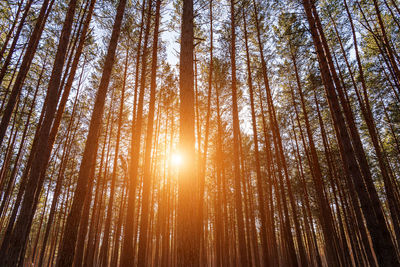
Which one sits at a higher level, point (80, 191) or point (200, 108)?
point (200, 108)

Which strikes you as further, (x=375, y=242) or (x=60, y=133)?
(x=60, y=133)

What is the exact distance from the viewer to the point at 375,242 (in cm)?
491

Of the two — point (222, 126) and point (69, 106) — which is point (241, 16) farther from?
point (69, 106)

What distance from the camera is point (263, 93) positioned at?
12844mm

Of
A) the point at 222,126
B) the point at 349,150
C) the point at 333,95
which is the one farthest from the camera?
the point at 222,126

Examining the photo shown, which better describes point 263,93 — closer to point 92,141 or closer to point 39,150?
point 92,141

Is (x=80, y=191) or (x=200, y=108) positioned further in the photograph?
(x=200, y=108)

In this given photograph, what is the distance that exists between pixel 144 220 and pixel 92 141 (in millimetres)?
3278

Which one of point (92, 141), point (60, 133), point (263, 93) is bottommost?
point (92, 141)

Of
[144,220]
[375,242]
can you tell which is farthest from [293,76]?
[144,220]

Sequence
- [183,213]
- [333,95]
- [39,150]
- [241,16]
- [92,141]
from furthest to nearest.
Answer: [241,16] < [333,95] < [92,141] < [39,150] < [183,213]

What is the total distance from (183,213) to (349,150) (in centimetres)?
513

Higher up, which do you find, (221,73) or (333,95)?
(221,73)

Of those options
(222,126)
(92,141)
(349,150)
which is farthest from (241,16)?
(92,141)
